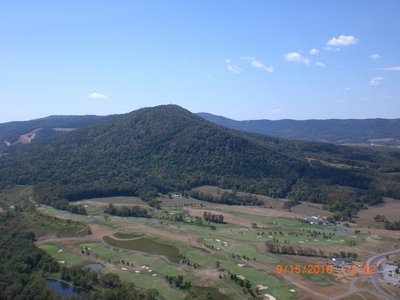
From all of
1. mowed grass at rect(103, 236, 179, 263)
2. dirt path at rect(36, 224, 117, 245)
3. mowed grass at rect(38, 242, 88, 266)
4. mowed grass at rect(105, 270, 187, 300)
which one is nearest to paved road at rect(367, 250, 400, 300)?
mowed grass at rect(105, 270, 187, 300)

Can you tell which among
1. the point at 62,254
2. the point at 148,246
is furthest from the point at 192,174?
the point at 62,254

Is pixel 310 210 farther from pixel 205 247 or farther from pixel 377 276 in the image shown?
pixel 377 276

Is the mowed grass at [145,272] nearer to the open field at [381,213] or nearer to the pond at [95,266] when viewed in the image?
the pond at [95,266]

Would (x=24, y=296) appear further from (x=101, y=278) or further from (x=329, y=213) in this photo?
(x=329, y=213)

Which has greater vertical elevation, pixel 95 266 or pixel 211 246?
pixel 211 246

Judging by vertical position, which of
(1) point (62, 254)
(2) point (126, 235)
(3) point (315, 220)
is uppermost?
(2) point (126, 235)

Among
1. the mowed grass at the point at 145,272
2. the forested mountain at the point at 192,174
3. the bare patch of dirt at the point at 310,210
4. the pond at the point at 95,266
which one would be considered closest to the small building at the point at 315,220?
the bare patch of dirt at the point at 310,210
